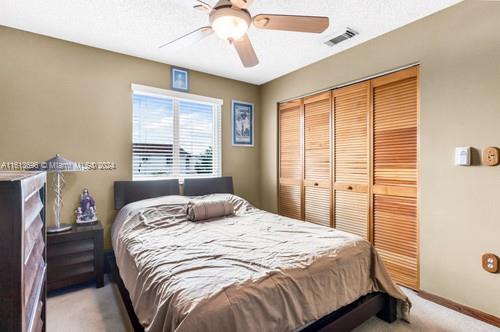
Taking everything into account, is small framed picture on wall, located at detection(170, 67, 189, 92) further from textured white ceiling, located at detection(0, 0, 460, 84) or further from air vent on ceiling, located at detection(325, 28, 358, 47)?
air vent on ceiling, located at detection(325, 28, 358, 47)

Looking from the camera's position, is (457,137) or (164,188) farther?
(164,188)

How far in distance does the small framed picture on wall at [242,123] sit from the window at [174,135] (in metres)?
0.26

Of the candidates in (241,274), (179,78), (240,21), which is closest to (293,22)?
(240,21)

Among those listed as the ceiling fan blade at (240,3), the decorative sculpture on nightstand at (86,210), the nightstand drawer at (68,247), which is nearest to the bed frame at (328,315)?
the decorative sculpture on nightstand at (86,210)

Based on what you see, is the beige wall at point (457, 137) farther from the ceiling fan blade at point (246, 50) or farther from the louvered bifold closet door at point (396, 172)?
the ceiling fan blade at point (246, 50)

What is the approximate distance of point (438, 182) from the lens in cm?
230

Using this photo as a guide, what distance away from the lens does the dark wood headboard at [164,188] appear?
3023 mm

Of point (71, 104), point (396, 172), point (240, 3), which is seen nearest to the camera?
point (240, 3)

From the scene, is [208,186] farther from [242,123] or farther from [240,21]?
[240,21]

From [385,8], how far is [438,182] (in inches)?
62.5

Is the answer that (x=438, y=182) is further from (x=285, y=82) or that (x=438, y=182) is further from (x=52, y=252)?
(x=52, y=252)

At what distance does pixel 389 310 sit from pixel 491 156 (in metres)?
1.42

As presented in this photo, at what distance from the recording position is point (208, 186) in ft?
11.9

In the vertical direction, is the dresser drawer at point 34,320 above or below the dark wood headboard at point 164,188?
below
